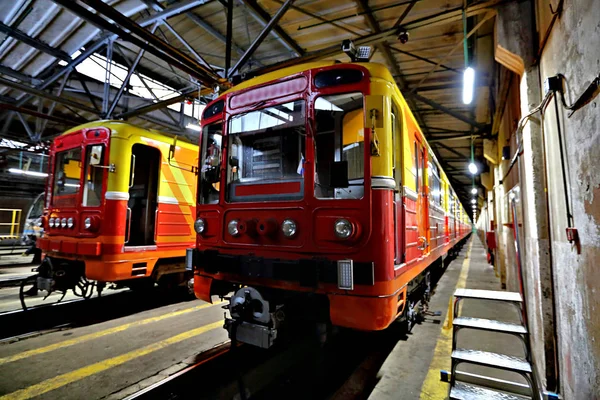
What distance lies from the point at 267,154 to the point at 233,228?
2.91ft

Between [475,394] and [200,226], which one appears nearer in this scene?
[475,394]

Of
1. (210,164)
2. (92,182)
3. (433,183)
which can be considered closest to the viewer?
(210,164)

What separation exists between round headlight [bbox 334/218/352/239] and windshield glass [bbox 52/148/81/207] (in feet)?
15.9

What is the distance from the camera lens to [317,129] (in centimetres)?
298

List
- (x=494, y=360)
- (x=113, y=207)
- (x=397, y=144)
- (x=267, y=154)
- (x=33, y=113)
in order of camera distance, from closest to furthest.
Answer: (x=494, y=360)
(x=397, y=144)
(x=267, y=154)
(x=113, y=207)
(x=33, y=113)

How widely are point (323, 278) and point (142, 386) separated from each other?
86.5 inches

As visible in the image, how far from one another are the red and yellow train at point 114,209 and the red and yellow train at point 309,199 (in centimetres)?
208

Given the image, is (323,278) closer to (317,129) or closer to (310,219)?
(310,219)

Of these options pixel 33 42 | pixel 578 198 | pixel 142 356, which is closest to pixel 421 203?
pixel 578 198

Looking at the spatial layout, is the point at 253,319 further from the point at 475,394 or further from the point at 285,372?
the point at 475,394

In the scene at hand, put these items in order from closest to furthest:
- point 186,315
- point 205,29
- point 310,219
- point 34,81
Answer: point 310,219
point 186,315
point 205,29
point 34,81

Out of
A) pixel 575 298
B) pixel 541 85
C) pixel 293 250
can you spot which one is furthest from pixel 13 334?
pixel 541 85

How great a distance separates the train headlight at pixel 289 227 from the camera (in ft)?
8.89

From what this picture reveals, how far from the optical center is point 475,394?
270cm
